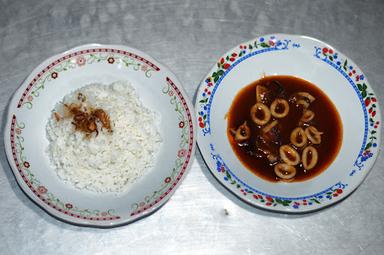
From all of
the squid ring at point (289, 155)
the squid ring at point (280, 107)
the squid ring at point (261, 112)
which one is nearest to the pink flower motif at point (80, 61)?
the squid ring at point (261, 112)

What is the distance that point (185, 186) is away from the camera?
11.8ft

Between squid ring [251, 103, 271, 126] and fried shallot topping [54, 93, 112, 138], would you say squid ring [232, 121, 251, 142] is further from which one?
fried shallot topping [54, 93, 112, 138]

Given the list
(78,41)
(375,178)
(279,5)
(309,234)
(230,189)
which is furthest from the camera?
(279,5)

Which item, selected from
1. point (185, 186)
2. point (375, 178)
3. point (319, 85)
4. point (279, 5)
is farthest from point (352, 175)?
point (279, 5)

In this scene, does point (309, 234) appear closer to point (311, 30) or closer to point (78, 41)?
point (311, 30)

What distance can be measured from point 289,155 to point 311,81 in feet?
2.29

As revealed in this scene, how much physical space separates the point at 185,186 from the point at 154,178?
1.24 ft

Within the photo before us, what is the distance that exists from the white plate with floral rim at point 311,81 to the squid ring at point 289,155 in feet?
0.58

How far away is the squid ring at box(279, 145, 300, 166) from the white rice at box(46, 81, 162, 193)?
2.99 ft

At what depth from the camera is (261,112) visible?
3.72 metres

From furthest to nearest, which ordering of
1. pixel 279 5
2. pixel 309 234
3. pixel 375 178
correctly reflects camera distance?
1. pixel 279 5
2. pixel 375 178
3. pixel 309 234

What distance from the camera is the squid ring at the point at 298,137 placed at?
3.62m

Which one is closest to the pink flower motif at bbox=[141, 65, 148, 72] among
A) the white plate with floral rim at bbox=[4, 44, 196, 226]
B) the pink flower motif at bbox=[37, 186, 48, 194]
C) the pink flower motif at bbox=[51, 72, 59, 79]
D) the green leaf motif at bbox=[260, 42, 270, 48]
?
the white plate with floral rim at bbox=[4, 44, 196, 226]

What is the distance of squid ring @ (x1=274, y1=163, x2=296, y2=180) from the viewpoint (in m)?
3.47
